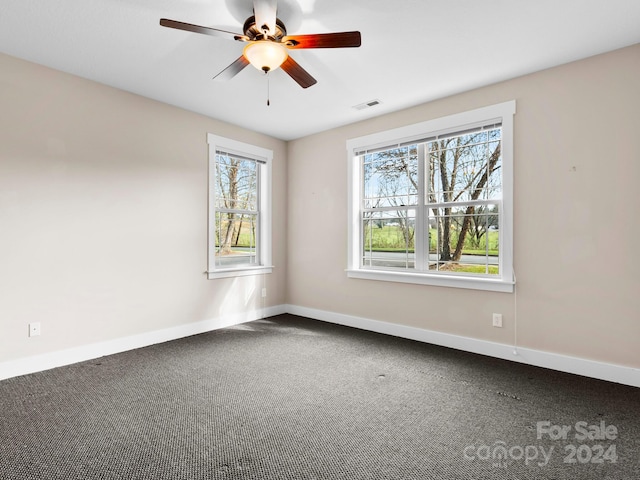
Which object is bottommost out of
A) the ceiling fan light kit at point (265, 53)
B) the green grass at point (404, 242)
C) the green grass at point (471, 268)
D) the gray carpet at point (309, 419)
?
the gray carpet at point (309, 419)

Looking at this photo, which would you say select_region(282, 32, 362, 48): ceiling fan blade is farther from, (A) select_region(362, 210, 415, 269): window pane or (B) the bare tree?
(B) the bare tree

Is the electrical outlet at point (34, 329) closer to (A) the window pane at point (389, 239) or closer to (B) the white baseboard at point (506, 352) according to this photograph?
(B) the white baseboard at point (506, 352)

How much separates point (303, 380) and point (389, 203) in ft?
7.83

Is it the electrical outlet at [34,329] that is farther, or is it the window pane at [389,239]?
the window pane at [389,239]

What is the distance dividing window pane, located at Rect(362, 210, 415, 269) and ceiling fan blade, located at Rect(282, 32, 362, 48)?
232 cm

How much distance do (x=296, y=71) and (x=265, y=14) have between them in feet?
1.70

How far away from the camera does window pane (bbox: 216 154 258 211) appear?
14.7 ft

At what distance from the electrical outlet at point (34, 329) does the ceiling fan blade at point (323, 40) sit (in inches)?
121

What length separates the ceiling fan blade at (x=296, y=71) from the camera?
2.37 m

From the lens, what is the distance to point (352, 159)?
4488mm

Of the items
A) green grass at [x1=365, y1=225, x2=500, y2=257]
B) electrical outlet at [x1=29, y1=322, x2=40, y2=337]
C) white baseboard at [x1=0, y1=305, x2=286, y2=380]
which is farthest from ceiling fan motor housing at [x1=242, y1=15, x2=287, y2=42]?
white baseboard at [x1=0, y1=305, x2=286, y2=380]

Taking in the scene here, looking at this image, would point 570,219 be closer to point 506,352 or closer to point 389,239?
point 506,352

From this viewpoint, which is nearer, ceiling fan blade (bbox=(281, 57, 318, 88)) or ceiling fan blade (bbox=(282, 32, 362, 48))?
ceiling fan blade (bbox=(282, 32, 362, 48))

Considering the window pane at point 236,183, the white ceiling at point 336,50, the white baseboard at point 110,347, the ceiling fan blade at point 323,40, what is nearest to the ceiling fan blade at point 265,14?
the ceiling fan blade at point 323,40
